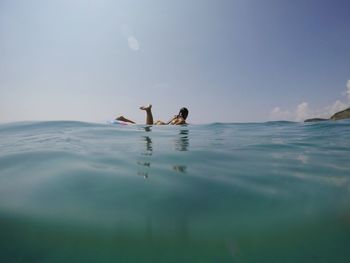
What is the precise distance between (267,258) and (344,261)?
85cm

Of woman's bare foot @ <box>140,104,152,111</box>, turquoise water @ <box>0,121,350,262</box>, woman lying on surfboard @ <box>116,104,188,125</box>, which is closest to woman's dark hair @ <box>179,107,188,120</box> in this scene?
woman lying on surfboard @ <box>116,104,188,125</box>

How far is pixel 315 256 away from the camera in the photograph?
2.71 meters

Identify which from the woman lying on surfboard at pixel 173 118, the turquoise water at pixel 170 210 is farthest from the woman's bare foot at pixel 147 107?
the turquoise water at pixel 170 210

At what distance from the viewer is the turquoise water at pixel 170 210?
2.74m

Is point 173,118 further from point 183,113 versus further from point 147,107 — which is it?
point 147,107

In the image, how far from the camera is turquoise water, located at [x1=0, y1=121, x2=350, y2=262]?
274 cm

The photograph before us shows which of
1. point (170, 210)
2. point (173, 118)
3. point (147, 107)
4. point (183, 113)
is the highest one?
point (147, 107)

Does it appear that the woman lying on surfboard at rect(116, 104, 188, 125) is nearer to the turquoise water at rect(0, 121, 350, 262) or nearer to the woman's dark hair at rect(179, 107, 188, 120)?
the woman's dark hair at rect(179, 107, 188, 120)

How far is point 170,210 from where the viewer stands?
10.6ft

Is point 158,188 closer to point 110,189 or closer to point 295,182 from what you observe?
point 110,189

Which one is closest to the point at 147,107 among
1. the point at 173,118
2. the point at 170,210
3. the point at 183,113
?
the point at 173,118

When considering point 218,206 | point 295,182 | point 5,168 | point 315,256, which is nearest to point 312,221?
point 315,256

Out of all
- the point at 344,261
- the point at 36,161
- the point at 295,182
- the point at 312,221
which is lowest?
the point at 344,261

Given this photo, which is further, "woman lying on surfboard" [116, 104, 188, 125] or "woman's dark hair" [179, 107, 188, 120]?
"woman's dark hair" [179, 107, 188, 120]
